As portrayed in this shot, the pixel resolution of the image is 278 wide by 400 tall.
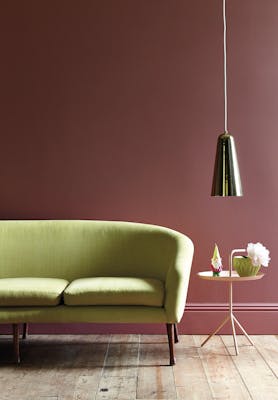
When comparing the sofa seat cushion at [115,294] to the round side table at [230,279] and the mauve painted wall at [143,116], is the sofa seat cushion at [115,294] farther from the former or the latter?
the mauve painted wall at [143,116]

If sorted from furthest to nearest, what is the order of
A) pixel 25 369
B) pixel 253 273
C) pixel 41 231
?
pixel 41 231 < pixel 253 273 < pixel 25 369

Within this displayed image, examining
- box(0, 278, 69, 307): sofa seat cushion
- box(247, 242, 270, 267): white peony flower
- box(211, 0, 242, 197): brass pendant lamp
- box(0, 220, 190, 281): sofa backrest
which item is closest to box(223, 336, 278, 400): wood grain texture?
box(247, 242, 270, 267): white peony flower

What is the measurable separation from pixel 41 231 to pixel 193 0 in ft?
6.75

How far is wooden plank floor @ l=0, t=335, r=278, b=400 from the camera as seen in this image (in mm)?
3312

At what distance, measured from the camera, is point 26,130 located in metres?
4.86

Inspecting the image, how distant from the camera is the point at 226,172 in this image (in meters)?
4.26

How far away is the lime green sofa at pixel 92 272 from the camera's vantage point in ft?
13.0

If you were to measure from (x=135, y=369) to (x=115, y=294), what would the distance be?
47cm

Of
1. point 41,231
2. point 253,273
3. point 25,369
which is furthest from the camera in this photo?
point 41,231

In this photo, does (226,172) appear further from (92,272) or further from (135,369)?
(135,369)

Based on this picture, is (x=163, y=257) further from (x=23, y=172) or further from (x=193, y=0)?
(x=193, y=0)

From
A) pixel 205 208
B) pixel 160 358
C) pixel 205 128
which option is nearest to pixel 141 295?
pixel 160 358

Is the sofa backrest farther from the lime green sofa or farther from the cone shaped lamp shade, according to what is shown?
the cone shaped lamp shade

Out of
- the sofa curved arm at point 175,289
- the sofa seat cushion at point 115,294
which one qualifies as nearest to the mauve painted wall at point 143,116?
the sofa curved arm at point 175,289
